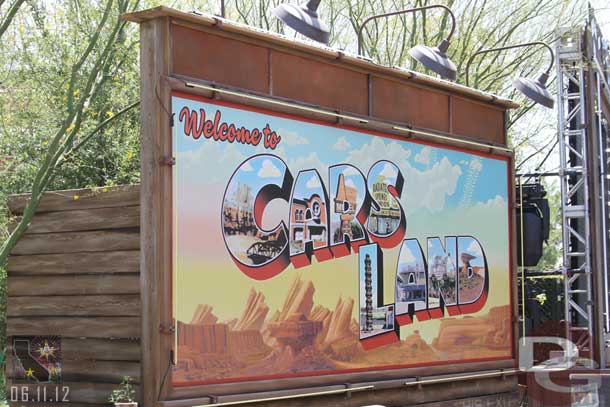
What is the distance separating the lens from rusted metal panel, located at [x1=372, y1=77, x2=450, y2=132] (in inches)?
401

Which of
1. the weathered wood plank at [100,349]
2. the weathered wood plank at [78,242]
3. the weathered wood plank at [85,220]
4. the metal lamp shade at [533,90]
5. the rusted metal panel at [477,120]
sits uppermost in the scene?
the metal lamp shade at [533,90]

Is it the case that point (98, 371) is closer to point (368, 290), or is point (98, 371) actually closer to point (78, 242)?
point (78, 242)

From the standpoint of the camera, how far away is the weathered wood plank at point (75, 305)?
8.00m

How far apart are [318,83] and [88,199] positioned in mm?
2539

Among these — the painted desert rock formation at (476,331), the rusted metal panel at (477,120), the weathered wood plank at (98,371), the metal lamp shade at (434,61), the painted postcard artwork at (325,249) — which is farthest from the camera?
the rusted metal panel at (477,120)

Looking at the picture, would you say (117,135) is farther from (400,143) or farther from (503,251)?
(503,251)

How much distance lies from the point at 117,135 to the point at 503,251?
5.35 metres

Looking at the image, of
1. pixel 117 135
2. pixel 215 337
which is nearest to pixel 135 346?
pixel 215 337

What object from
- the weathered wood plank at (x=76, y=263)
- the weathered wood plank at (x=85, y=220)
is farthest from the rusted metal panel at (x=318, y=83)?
the weathered wood plank at (x=76, y=263)

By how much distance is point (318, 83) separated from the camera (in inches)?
368

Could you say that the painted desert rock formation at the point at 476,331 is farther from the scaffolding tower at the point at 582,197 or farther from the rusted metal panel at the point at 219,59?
the rusted metal panel at the point at 219,59

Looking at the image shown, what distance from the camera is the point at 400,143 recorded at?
34.1 ft

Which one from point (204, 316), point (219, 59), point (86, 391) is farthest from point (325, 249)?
point (86, 391)

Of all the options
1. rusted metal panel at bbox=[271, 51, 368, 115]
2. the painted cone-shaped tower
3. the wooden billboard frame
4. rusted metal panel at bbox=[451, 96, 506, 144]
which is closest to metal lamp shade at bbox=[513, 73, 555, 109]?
rusted metal panel at bbox=[451, 96, 506, 144]
